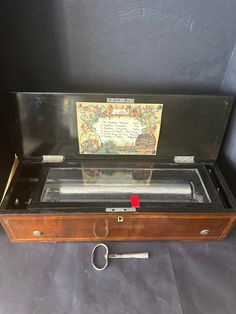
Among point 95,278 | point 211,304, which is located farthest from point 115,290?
point 211,304

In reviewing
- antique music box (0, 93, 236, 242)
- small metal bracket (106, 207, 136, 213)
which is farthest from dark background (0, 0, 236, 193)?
small metal bracket (106, 207, 136, 213)

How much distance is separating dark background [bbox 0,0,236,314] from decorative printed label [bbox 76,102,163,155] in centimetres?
14

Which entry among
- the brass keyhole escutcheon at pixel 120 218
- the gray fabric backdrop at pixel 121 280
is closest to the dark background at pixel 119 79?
the gray fabric backdrop at pixel 121 280

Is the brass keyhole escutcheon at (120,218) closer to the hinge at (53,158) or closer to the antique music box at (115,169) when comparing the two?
the antique music box at (115,169)

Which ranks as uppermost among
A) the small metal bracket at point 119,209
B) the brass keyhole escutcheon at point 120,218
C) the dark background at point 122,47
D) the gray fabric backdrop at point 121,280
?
the dark background at point 122,47

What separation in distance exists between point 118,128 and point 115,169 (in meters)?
0.17

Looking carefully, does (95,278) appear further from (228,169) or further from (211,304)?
(228,169)

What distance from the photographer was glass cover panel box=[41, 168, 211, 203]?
83cm

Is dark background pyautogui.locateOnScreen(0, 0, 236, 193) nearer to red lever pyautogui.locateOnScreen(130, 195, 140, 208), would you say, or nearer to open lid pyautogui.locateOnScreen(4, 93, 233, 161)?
open lid pyautogui.locateOnScreen(4, 93, 233, 161)

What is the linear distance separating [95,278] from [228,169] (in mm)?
616

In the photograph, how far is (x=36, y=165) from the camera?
908 mm

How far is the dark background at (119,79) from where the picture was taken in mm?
699

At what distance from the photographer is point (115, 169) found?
0.94m

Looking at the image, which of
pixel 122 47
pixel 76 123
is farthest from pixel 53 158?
pixel 122 47
